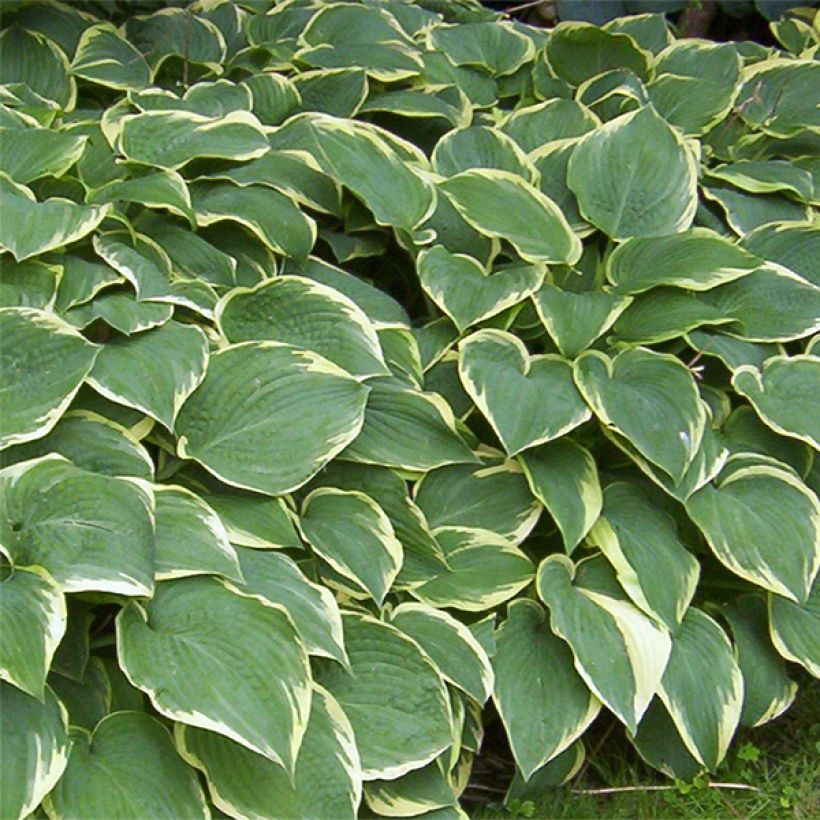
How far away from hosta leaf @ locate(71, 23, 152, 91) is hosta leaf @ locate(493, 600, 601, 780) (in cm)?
150

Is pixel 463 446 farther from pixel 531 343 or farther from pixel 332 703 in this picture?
pixel 332 703

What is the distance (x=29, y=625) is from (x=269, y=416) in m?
0.53

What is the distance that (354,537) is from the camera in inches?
74.4

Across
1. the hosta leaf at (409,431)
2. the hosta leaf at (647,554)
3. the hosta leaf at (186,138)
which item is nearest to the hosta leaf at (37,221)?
the hosta leaf at (186,138)

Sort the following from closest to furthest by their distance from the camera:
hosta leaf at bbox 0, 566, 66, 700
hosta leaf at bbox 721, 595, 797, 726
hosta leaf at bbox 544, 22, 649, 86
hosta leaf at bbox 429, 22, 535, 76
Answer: hosta leaf at bbox 0, 566, 66, 700, hosta leaf at bbox 721, 595, 797, 726, hosta leaf at bbox 544, 22, 649, 86, hosta leaf at bbox 429, 22, 535, 76

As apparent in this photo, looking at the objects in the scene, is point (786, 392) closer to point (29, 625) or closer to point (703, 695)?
point (703, 695)

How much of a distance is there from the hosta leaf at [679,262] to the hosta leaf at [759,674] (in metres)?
0.62

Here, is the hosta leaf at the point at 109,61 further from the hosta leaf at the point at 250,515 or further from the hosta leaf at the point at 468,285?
the hosta leaf at the point at 250,515

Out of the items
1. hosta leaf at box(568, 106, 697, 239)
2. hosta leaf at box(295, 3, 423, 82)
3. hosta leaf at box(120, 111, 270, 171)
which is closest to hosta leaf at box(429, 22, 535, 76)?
hosta leaf at box(295, 3, 423, 82)

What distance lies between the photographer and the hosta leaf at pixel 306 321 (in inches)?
78.0

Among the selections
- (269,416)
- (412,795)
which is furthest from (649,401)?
(412,795)

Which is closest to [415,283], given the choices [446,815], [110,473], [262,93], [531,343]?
[531,343]

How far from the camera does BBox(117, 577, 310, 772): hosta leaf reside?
1.51m

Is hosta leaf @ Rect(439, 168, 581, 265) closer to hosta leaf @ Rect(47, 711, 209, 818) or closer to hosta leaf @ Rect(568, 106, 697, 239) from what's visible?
hosta leaf @ Rect(568, 106, 697, 239)
